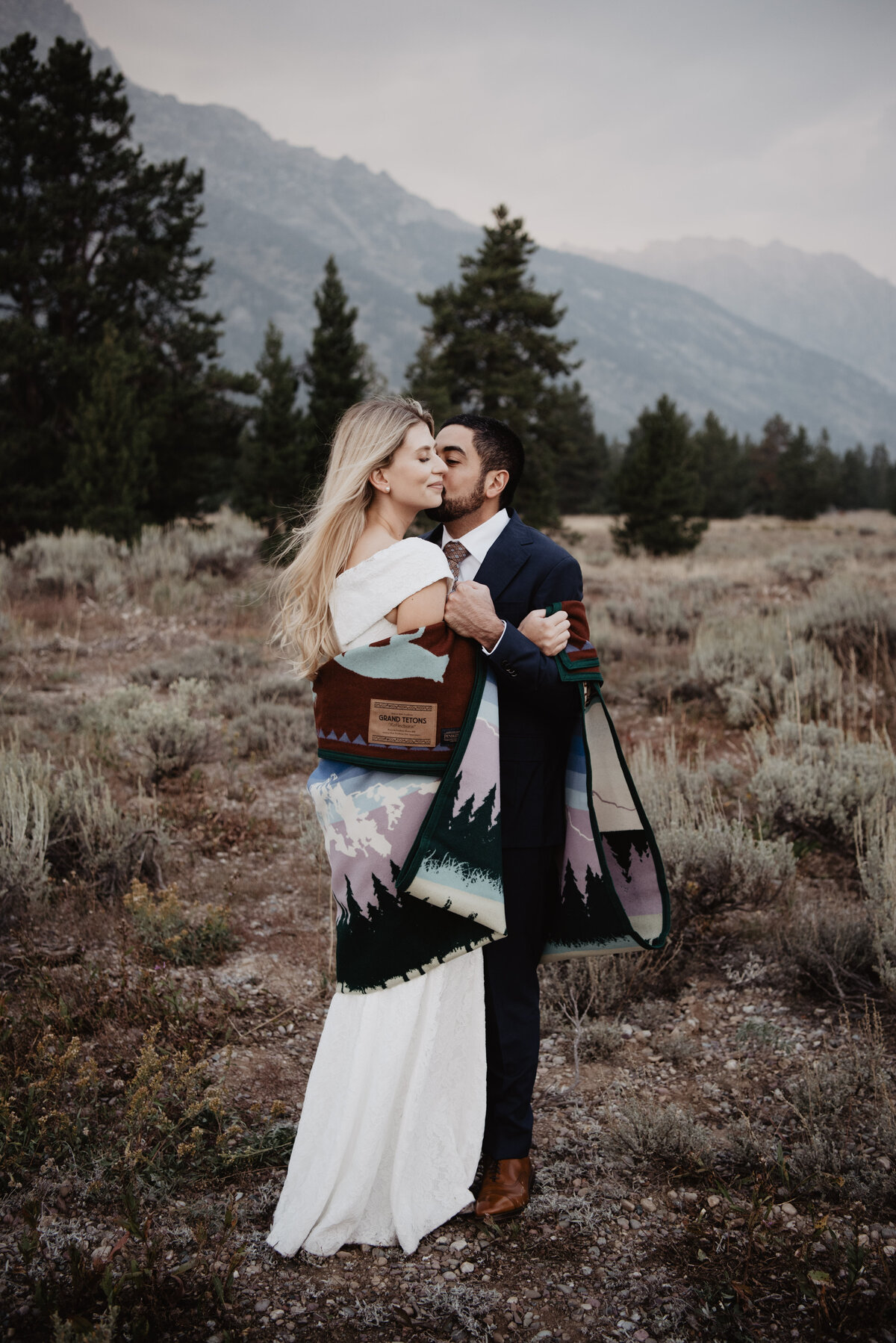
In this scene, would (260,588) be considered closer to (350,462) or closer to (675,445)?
(350,462)

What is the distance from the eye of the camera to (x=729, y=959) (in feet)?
12.3

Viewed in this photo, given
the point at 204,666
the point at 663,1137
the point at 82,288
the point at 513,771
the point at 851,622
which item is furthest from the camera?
the point at 82,288

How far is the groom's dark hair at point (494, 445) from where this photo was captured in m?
2.40

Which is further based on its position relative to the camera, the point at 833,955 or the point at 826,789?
the point at 826,789

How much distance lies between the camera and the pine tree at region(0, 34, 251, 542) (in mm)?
18031

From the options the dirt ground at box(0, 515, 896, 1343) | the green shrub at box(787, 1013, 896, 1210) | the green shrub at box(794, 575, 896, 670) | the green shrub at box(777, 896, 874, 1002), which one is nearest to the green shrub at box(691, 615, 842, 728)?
the green shrub at box(794, 575, 896, 670)

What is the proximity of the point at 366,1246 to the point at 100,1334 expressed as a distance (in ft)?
2.53

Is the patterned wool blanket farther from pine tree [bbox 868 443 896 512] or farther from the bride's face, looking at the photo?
pine tree [bbox 868 443 896 512]

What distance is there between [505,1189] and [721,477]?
5018 cm

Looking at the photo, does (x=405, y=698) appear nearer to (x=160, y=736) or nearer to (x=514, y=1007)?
(x=514, y=1007)

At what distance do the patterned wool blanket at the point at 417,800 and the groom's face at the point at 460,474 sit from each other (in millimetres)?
472

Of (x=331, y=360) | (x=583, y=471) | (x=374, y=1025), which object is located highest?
(x=583, y=471)

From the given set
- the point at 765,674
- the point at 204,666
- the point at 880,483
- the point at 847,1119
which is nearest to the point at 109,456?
the point at 204,666

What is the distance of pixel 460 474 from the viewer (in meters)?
2.39
